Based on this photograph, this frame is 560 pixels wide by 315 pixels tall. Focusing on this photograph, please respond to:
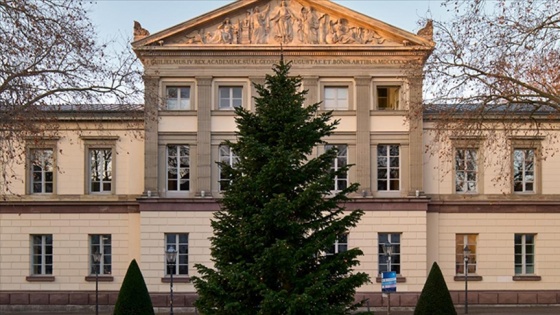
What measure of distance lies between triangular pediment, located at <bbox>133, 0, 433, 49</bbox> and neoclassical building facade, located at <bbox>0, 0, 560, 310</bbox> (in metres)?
0.06

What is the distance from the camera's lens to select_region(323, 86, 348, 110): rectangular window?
41750 mm

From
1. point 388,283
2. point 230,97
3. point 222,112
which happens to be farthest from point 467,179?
point 388,283

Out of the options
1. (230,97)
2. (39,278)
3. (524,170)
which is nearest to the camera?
(230,97)

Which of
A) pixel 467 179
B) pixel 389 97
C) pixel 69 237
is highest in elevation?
pixel 389 97

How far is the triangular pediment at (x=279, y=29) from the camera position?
4091 centimetres

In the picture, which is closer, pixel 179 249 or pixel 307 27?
pixel 307 27

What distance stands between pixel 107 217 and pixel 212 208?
212 inches

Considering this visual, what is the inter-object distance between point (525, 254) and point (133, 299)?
Answer: 2151 centimetres

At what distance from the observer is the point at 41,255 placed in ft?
139

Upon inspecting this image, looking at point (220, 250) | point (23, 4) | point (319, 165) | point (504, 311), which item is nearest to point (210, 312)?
point (220, 250)

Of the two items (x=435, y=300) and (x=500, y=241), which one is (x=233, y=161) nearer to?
(x=435, y=300)

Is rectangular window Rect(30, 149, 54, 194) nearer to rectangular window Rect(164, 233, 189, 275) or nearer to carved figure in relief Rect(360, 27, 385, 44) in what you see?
rectangular window Rect(164, 233, 189, 275)

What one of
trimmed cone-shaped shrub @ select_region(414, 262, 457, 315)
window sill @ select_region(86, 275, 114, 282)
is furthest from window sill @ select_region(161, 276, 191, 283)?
trimmed cone-shaped shrub @ select_region(414, 262, 457, 315)

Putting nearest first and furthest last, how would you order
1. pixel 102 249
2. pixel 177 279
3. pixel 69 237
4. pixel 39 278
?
pixel 177 279, pixel 39 278, pixel 69 237, pixel 102 249
